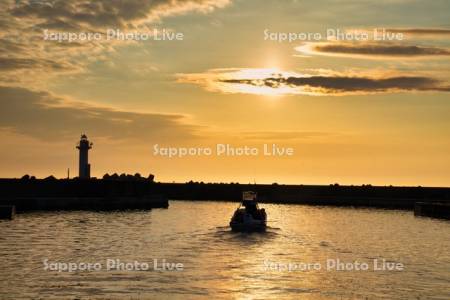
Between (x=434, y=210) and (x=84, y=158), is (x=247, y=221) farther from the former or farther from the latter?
(x=84, y=158)

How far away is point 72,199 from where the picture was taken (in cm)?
13688

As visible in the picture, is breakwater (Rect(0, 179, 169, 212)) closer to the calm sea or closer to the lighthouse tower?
the lighthouse tower

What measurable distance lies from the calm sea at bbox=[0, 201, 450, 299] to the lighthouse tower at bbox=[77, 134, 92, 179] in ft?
203

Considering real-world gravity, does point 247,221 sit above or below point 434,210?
below

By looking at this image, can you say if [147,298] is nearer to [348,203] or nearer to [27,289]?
[27,289]

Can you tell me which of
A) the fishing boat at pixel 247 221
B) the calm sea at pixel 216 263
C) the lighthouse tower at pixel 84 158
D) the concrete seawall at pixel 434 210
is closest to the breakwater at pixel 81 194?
the lighthouse tower at pixel 84 158

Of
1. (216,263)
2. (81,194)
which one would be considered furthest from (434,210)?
(216,263)

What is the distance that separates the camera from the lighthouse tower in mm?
151125

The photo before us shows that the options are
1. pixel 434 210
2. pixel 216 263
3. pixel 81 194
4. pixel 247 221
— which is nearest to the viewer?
pixel 216 263

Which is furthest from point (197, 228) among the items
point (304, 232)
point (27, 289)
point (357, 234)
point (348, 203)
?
point (348, 203)

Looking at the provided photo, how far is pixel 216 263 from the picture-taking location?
5353cm

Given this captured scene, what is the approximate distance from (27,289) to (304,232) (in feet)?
170

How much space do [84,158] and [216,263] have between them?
105m

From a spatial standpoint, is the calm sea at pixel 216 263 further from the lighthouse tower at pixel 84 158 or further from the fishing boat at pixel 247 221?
the lighthouse tower at pixel 84 158
